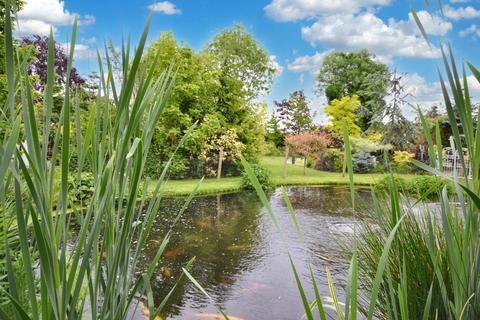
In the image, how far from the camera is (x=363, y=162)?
55.1 feet

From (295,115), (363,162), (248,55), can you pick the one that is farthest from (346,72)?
(363,162)

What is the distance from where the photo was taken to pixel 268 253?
5520 millimetres

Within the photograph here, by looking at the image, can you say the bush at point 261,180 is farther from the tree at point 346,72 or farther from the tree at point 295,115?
the tree at point 346,72

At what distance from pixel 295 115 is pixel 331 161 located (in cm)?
280

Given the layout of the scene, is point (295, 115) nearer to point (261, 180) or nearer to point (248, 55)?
point (248, 55)

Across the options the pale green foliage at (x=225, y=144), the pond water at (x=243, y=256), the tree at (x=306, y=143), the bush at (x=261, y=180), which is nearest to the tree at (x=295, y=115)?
the tree at (x=306, y=143)

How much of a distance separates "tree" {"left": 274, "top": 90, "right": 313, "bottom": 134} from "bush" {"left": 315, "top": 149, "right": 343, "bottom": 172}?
1.78 metres

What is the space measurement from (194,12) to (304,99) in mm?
14599

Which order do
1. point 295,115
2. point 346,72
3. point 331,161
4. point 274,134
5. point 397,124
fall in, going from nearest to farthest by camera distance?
point 331,161, point 295,115, point 397,124, point 274,134, point 346,72

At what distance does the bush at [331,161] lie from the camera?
679 inches

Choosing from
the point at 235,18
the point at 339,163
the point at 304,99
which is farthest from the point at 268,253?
the point at 235,18

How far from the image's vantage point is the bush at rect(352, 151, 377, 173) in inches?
663

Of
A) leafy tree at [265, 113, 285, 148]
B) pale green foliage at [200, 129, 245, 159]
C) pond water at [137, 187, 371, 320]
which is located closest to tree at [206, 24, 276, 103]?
leafy tree at [265, 113, 285, 148]

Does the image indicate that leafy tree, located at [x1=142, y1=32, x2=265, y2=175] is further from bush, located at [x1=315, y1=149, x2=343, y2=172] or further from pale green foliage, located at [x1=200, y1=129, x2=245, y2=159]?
bush, located at [x1=315, y1=149, x2=343, y2=172]
